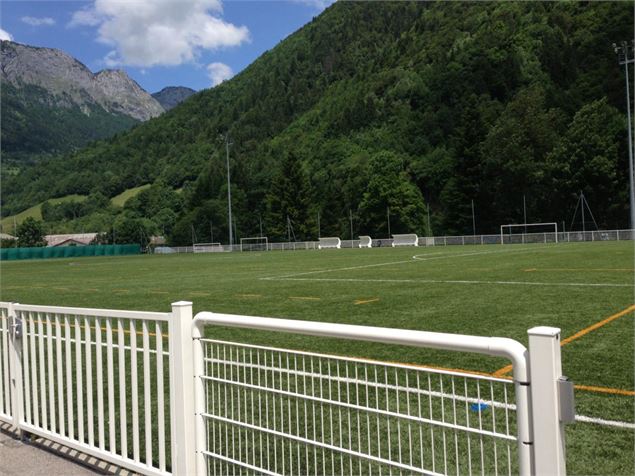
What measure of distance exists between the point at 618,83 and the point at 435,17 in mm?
66896

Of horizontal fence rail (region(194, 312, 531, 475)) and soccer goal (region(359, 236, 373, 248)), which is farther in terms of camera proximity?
soccer goal (region(359, 236, 373, 248))

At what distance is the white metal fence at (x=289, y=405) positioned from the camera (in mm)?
2229

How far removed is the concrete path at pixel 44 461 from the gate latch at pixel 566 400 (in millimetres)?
2991

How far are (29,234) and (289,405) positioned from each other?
133 metres

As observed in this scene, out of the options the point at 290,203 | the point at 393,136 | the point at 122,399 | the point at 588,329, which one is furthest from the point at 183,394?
the point at 393,136

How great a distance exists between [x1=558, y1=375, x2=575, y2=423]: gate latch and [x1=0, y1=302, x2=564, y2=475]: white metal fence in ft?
0.06

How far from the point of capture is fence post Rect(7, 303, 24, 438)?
4.90 meters

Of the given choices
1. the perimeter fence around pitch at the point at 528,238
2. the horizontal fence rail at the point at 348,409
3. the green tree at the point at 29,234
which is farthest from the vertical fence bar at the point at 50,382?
the green tree at the point at 29,234

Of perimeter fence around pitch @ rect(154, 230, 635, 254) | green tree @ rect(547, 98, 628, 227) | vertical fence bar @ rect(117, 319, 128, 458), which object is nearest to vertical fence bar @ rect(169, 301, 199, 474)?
vertical fence bar @ rect(117, 319, 128, 458)

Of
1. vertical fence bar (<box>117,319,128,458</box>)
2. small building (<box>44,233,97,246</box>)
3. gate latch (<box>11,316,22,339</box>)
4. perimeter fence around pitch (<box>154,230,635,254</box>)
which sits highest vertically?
small building (<box>44,233,97,246</box>)

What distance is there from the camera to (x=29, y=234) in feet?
401

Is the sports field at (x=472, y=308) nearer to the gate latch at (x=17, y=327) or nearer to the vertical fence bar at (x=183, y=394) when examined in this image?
the vertical fence bar at (x=183, y=394)

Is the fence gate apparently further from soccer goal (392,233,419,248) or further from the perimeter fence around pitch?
soccer goal (392,233,419,248)

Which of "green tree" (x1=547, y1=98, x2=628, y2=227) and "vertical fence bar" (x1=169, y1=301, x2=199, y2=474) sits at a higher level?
"green tree" (x1=547, y1=98, x2=628, y2=227)
